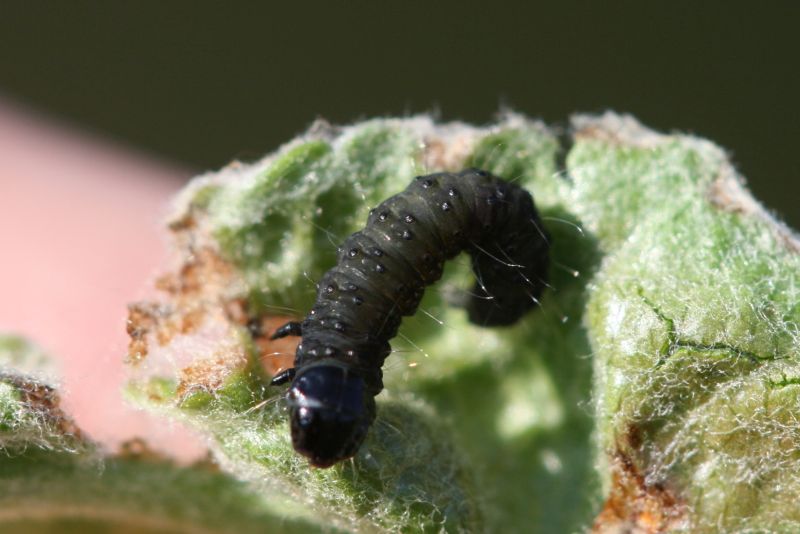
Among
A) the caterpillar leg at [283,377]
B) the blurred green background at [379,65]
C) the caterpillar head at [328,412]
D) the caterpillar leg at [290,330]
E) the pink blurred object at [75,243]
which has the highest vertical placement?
the blurred green background at [379,65]

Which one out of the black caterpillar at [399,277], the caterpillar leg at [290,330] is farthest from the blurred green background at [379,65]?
the caterpillar leg at [290,330]

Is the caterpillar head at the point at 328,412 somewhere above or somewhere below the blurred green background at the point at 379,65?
below

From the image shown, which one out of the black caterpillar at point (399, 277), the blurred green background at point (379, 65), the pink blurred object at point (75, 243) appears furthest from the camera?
the blurred green background at point (379, 65)

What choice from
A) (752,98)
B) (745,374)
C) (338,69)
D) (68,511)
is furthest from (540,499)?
(338,69)

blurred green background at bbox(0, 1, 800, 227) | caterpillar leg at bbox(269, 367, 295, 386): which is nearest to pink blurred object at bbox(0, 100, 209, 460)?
caterpillar leg at bbox(269, 367, 295, 386)

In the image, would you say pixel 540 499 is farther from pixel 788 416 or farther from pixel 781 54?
pixel 781 54

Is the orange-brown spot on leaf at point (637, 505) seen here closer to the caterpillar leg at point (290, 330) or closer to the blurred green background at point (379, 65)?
the caterpillar leg at point (290, 330)

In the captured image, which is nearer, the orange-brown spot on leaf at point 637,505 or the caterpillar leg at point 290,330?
the orange-brown spot on leaf at point 637,505

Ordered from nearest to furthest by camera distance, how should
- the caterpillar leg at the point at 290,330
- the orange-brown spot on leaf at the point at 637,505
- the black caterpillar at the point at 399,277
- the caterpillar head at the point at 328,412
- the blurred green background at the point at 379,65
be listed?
the caterpillar head at the point at 328,412 < the orange-brown spot on leaf at the point at 637,505 < the black caterpillar at the point at 399,277 < the caterpillar leg at the point at 290,330 < the blurred green background at the point at 379,65
